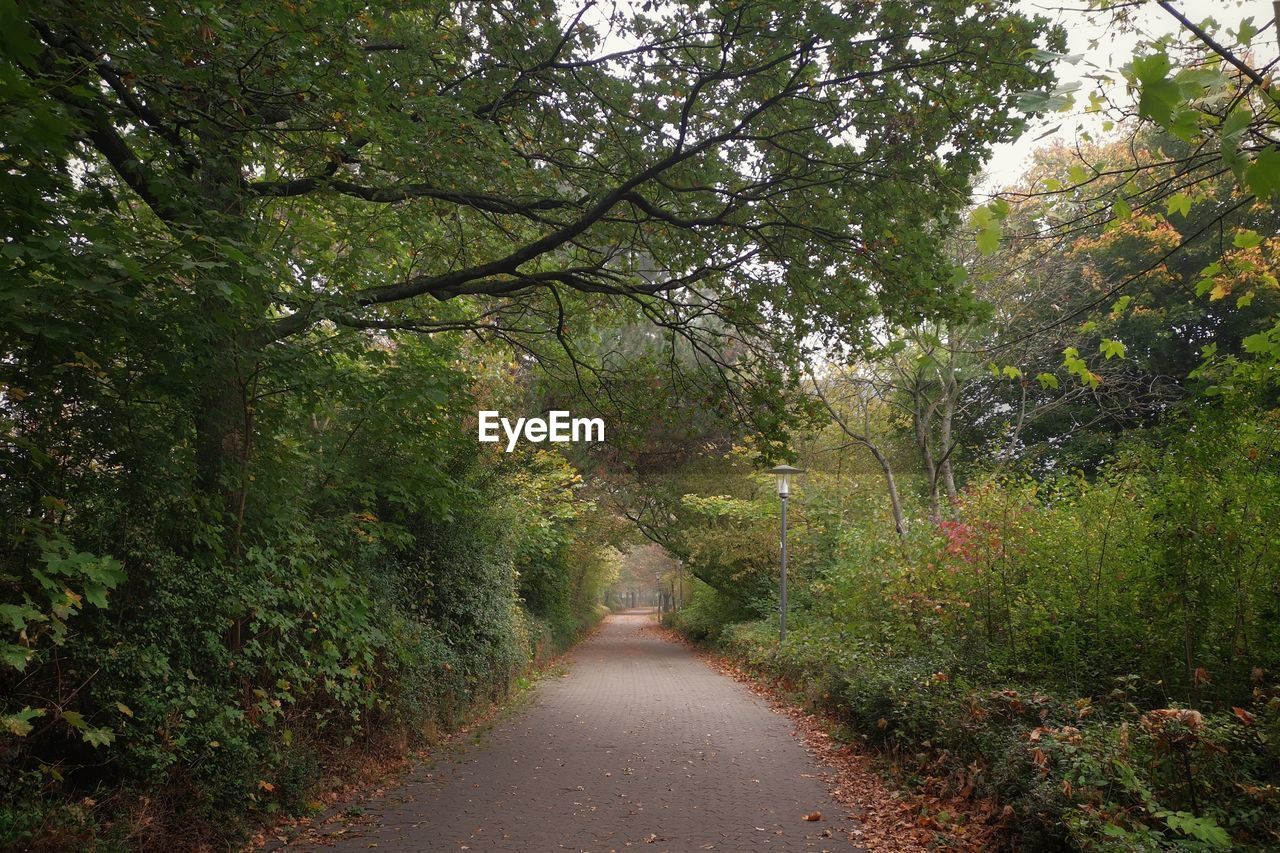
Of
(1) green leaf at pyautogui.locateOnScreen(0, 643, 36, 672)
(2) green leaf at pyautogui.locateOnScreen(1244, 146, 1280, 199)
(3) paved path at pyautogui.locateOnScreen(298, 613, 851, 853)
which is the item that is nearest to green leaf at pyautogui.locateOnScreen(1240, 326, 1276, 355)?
(2) green leaf at pyautogui.locateOnScreen(1244, 146, 1280, 199)

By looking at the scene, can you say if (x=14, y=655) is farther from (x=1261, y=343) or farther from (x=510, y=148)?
(x=1261, y=343)

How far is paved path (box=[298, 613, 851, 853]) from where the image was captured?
250 inches

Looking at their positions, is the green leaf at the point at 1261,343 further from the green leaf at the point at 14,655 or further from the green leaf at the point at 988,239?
the green leaf at the point at 14,655

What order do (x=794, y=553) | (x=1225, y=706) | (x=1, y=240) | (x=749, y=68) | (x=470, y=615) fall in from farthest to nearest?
(x=794, y=553) < (x=470, y=615) < (x=749, y=68) < (x=1225, y=706) < (x=1, y=240)

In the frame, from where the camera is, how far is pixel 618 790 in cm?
802

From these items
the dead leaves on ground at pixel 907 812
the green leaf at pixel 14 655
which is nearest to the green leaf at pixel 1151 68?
the dead leaves on ground at pixel 907 812

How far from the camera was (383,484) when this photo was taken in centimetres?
819

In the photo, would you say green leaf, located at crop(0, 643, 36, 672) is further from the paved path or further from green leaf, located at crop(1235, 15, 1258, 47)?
green leaf, located at crop(1235, 15, 1258, 47)

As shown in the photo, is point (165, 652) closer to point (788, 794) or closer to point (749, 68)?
point (788, 794)

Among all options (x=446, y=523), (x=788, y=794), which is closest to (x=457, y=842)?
(x=788, y=794)

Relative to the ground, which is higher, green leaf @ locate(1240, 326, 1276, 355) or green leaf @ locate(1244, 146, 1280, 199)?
green leaf @ locate(1240, 326, 1276, 355)

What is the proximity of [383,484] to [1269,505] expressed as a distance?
748 cm

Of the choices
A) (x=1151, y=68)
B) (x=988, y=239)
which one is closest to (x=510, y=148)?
(x=988, y=239)

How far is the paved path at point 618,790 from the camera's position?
634 centimetres
